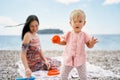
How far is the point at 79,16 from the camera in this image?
2514 millimetres

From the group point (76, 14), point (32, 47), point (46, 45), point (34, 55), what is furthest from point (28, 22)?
point (46, 45)

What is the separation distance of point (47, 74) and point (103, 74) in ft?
2.85

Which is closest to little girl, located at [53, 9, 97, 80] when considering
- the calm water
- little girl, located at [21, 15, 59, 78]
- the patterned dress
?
little girl, located at [21, 15, 59, 78]

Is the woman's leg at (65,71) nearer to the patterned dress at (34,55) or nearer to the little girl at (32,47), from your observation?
the little girl at (32,47)

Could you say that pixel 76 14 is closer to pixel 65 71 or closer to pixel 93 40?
pixel 93 40

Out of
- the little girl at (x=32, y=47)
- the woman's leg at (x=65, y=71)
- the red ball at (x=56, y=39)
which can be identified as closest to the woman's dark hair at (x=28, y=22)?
the little girl at (x=32, y=47)

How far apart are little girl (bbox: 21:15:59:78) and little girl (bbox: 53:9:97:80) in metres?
0.48

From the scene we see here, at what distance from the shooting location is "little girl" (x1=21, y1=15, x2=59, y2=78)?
9.74 feet

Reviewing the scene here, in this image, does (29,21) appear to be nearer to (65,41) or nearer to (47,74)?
(65,41)

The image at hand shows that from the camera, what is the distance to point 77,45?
2559mm

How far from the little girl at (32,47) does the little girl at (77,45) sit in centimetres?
48

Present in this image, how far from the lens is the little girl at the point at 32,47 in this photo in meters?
2.97

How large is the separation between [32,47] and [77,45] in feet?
2.47

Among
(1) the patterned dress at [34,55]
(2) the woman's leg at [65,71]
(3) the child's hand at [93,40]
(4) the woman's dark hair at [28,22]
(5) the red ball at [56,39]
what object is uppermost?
(4) the woman's dark hair at [28,22]
